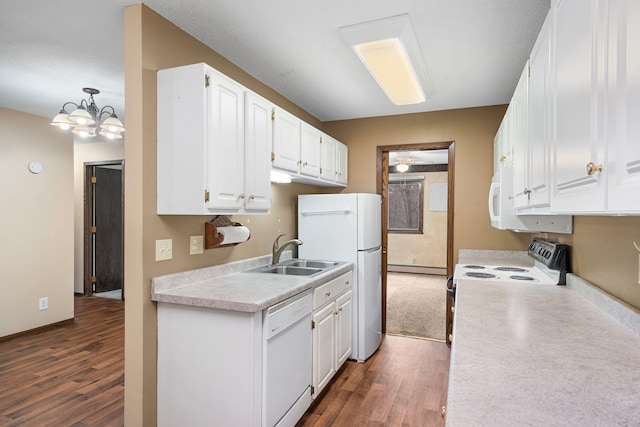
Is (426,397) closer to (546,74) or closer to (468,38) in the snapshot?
(546,74)

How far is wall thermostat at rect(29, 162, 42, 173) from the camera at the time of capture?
3924 millimetres

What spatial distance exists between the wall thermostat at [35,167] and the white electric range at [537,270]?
440 centimetres

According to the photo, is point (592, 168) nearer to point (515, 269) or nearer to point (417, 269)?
point (515, 269)

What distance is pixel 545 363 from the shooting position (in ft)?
3.33

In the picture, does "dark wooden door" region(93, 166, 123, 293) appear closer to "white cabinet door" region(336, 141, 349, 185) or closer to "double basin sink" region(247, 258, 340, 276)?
"double basin sink" region(247, 258, 340, 276)

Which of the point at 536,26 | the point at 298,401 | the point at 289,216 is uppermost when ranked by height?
the point at 536,26

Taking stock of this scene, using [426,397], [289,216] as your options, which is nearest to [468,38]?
[289,216]

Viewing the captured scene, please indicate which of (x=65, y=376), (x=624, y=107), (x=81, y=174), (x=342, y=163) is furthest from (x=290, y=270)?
(x=81, y=174)

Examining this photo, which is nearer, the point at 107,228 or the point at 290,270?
the point at 290,270

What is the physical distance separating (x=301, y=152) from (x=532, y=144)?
1760 mm

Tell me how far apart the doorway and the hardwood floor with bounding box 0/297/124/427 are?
130cm

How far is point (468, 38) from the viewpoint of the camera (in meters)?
2.21

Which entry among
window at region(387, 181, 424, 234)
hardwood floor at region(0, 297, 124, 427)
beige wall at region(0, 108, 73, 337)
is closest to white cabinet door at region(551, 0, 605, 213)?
hardwood floor at region(0, 297, 124, 427)

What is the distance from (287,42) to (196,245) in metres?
1.39
